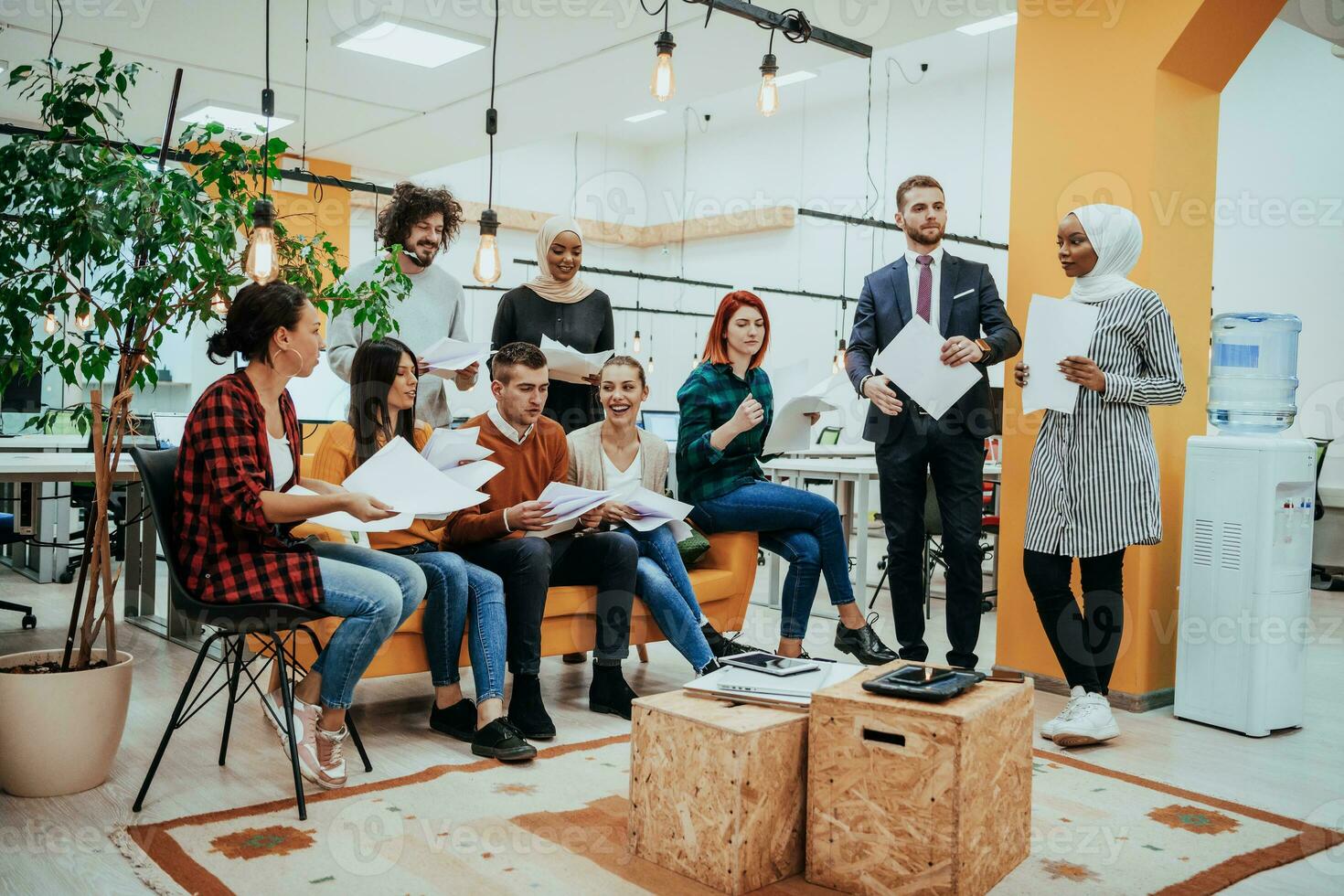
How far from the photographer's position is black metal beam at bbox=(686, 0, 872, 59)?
4.77m

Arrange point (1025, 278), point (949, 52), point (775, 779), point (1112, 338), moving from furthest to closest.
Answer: point (949, 52)
point (1025, 278)
point (1112, 338)
point (775, 779)

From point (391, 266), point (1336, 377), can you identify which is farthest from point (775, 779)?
point (1336, 377)

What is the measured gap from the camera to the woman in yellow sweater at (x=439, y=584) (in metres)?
2.82

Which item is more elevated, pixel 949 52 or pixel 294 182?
pixel 949 52

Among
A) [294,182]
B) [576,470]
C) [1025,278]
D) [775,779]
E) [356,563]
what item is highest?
[294,182]

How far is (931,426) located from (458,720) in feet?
5.76

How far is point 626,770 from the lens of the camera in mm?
2719

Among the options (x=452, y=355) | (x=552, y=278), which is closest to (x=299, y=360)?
(x=452, y=355)

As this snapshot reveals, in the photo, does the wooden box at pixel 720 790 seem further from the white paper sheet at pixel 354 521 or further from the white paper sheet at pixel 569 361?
the white paper sheet at pixel 569 361

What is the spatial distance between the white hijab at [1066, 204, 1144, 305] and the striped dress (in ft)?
0.15

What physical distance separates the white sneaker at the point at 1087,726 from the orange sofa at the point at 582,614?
1144mm

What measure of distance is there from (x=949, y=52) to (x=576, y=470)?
7926mm

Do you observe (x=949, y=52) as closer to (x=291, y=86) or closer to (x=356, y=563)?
(x=291, y=86)

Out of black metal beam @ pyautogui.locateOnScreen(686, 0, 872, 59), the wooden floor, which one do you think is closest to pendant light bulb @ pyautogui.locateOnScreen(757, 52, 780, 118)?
black metal beam @ pyautogui.locateOnScreen(686, 0, 872, 59)
